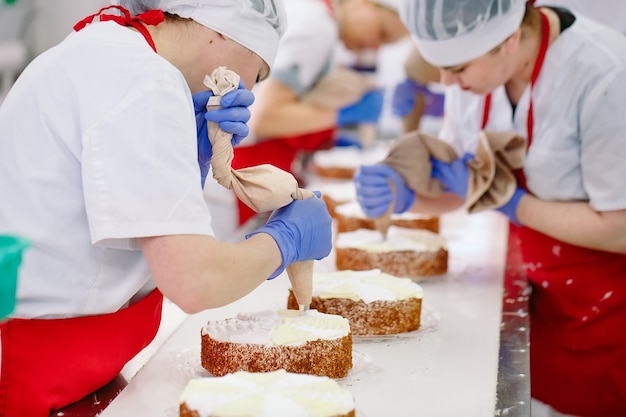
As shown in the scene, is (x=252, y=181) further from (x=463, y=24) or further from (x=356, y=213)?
(x=356, y=213)

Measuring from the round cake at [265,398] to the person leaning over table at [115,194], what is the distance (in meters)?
0.15

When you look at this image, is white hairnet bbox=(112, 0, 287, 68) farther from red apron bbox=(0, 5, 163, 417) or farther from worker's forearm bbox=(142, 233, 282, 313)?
worker's forearm bbox=(142, 233, 282, 313)

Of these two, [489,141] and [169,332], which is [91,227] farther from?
[489,141]

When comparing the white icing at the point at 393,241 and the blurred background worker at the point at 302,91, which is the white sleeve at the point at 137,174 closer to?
the white icing at the point at 393,241

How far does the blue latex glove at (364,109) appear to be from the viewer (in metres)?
4.46

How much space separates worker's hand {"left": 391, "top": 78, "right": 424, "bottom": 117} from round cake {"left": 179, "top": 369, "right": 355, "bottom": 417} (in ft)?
10.1

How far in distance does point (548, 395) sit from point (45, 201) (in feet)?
5.73

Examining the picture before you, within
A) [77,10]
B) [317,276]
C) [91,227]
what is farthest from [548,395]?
[77,10]

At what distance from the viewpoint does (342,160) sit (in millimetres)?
4324

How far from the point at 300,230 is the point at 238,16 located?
46cm

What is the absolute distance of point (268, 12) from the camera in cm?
174

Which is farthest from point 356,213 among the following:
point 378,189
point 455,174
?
point 455,174

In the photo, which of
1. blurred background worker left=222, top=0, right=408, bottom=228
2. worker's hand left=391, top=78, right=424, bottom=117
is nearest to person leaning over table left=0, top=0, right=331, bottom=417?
blurred background worker left=222, top=0, right=408, bottom=228

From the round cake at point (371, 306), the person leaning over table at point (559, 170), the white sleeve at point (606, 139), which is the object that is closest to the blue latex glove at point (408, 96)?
the person leaning over table at point (559, 170)
